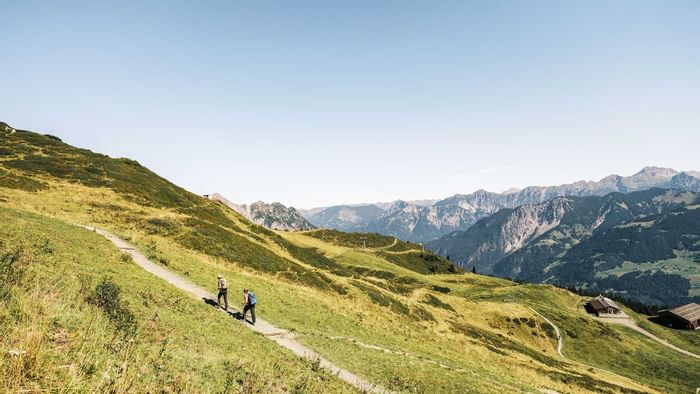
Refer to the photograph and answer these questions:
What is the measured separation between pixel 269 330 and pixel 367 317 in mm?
22662

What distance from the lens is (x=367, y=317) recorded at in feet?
163

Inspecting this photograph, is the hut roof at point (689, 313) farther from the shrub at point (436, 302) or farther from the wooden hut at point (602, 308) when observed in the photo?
Answer: the shrub at point (436, 302)

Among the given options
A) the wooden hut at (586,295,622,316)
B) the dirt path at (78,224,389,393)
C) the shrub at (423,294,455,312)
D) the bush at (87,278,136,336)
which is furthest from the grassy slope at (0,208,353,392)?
the wooden hut at (586,295,622,316)

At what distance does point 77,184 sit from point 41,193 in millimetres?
13097

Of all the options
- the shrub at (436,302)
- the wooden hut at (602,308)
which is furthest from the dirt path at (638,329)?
the shrub at (436,302)

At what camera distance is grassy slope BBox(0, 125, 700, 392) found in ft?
105

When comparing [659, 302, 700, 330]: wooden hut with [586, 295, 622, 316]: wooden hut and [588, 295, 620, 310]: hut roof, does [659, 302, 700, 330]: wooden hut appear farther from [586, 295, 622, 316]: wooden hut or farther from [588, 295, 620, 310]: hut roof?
[588, 295, 620, 310]: hut roof

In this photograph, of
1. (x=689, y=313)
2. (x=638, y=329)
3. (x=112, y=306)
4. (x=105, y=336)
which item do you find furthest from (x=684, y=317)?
(x=105, y=336)

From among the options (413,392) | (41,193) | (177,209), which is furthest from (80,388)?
(177,209)

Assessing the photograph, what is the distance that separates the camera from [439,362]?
35.2 metres

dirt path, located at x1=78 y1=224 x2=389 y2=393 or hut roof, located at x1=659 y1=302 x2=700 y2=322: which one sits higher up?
dirt path, located at x1=78 y1=224 x2=389 y2=393

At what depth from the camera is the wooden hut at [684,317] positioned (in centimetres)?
14825

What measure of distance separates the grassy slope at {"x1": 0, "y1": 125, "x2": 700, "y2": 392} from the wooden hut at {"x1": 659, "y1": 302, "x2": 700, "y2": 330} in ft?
154

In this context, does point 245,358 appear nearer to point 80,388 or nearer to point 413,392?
point 413,392
